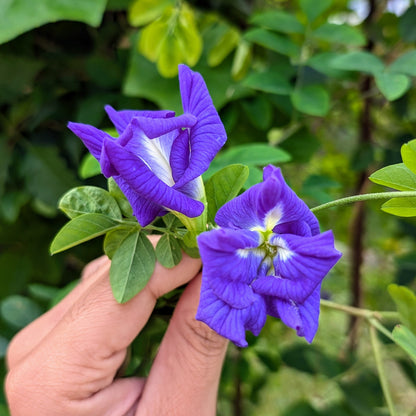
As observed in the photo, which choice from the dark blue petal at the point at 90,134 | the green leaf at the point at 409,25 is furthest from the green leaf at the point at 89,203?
the green leaf at the point at 409,25

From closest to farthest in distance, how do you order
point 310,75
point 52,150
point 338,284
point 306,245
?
point 306,245
point 310,75
point 52,150
point 338,284

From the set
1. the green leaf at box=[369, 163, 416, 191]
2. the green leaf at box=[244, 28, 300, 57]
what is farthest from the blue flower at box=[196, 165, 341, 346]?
the green leaf at box=[244, 28, 300, 57]

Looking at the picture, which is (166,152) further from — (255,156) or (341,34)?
(341,34)

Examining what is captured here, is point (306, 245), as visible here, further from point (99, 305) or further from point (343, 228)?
point (343, 228)

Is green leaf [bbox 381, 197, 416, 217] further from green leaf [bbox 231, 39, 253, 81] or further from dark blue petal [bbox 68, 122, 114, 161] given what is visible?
green leaf [bbox 231, 39, 253, 81]

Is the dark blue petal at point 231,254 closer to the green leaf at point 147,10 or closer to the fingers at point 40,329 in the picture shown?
the fingers at point 40,329

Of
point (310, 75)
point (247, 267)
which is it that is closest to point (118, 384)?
point (247, 267)
